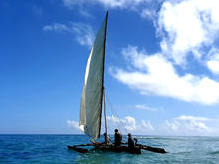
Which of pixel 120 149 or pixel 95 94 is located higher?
pixel 95 94

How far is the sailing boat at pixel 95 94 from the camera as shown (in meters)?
24.1

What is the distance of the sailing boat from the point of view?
79.0 feet

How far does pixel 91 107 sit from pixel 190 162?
10857mm

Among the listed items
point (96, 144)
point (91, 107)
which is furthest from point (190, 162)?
point (91, 107)

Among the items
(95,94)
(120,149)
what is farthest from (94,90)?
(120,149)

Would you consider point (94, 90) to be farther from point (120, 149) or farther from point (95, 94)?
point (120, 149)

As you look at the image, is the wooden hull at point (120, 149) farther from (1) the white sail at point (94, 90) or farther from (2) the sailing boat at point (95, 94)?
(1) the white sail at point (94, 90)

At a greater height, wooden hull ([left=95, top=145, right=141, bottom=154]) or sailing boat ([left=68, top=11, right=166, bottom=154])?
sailing boat ([left=68, top=11, right=166, bottom=154])

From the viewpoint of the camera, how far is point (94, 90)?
80.9 ft

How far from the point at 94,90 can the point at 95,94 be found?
1.49 feet

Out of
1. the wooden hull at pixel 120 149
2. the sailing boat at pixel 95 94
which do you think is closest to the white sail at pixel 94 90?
the sailing boat at pixel 95 94

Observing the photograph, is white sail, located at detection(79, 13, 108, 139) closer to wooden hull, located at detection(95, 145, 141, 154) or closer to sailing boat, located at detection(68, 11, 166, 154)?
sailing boat, located at detection(68, 11, 166, 154)

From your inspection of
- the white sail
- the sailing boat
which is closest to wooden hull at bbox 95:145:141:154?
the sailing boat

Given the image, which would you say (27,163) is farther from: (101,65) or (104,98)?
(101,65)
